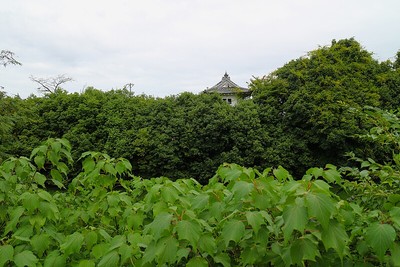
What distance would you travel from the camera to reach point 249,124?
36.4 ft

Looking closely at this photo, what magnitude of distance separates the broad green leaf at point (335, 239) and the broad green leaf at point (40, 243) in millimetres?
1127

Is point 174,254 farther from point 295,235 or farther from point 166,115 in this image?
point 166,115

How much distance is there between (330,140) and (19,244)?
32.1 ft

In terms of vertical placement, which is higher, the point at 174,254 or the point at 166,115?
the point at 166,115

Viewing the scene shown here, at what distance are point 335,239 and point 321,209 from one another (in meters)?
0.11

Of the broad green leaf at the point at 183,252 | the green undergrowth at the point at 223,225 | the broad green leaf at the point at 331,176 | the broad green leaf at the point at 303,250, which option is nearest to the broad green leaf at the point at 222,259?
→ the green undergrowth at the point at 223,225

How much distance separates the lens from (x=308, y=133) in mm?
11086

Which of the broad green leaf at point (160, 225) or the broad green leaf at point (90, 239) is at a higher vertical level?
the broad green leaf at point (160, 225)

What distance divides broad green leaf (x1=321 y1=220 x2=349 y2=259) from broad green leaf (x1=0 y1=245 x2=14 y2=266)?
114 centimetres

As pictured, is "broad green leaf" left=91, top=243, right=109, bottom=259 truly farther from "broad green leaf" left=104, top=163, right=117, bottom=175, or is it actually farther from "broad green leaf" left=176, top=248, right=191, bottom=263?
"broad green leaf" left=104, top=163, right=117, bottom=175

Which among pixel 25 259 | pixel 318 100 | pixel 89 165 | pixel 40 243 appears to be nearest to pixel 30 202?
pixel 40 243

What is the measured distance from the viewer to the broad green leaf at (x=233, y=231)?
3.89ft

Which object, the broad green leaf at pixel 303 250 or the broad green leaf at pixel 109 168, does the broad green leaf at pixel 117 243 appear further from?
the broad green leaf at pixel 109 168

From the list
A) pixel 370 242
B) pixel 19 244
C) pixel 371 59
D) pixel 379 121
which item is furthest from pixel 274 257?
pixel 371 59
